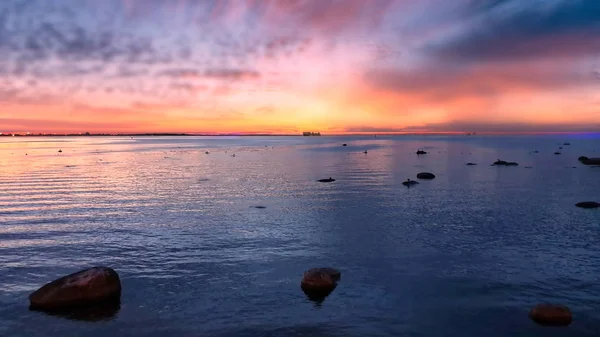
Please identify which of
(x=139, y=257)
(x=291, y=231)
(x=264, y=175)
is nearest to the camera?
(x=139, y=257)

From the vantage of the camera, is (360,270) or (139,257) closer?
(360,270)

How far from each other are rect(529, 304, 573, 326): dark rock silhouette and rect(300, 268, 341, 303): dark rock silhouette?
8.76 meters

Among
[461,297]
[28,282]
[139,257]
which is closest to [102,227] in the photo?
[139,257]

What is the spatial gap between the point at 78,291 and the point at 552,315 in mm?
20239

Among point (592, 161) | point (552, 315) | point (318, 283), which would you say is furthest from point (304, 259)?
point (592, 161)

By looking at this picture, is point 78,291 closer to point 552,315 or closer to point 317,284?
point 317,284

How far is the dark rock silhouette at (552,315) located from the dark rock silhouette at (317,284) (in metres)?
8.76

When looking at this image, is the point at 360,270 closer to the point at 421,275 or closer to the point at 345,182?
the point at 421,275

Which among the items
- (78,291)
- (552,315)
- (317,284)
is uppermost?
(78,291)

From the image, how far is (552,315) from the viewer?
16.8m

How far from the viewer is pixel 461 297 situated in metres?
19.4

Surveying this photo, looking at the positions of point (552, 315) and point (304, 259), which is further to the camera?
point (304, 259)

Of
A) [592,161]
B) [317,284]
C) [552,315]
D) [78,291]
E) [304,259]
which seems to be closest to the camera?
[552,315]

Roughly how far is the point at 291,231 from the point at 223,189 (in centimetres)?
2521
